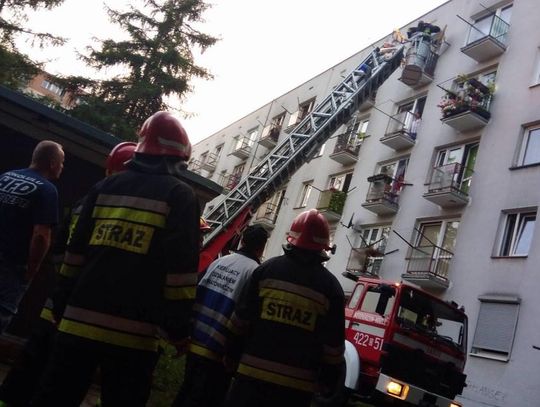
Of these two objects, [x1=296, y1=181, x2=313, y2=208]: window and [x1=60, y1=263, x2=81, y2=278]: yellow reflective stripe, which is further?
[x1=296, y1=181, x2=313, y2=208]: window

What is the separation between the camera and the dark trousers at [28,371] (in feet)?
11.3

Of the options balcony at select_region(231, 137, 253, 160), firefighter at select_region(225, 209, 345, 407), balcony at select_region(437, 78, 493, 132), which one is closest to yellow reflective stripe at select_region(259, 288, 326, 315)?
firefighter at select_region(225, 209, 345, 407)

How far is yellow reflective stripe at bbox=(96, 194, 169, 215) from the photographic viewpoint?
2.73 m

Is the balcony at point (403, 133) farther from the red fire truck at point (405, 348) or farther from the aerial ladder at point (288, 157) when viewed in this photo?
the red fire truck at point (405, 348)

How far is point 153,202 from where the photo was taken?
2744 millimetres

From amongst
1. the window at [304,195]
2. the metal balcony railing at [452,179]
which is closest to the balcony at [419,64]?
the metal balcony railing at [452,179]

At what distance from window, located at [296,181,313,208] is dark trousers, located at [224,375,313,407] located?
24.2 m

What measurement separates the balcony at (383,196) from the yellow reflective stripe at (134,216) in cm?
1820

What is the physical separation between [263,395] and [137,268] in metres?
1.05

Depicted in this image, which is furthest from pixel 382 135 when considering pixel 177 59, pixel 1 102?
pixel 1 102

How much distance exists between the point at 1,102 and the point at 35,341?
4432 millimetres

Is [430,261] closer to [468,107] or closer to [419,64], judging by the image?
[468,107]

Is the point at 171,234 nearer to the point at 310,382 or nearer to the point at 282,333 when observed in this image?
the point at 282,333

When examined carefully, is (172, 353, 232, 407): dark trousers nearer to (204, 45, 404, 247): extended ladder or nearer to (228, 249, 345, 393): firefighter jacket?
(228, 249, 345, 393): firefighter jacket
